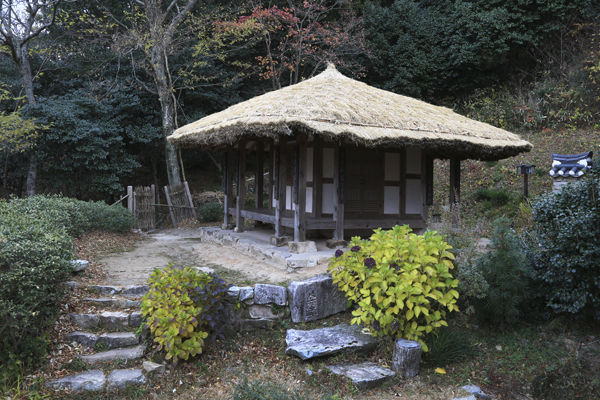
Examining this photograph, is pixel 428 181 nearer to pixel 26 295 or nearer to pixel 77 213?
pixel 26 295

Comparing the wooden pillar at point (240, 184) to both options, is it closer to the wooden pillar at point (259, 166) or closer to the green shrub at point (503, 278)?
the wooden pillar at point (259, 166)

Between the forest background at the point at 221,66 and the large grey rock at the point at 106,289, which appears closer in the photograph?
the large grey rock at the point at 106,289

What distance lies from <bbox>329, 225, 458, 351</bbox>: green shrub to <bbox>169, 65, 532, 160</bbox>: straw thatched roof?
2.46 metres

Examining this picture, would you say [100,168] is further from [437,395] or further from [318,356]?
[437,395]

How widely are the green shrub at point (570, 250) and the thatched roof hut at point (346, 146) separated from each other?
2.50m

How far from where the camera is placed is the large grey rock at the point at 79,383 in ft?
12.8

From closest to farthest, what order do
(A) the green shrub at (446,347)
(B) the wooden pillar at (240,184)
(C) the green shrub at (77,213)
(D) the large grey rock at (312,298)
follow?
(A) the green shrub at (446,347), (D) the large grey rock at (312,298), (C) the green shrub at (77,213), (B) the wooden pillar at (240,184)

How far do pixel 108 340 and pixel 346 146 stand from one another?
4887mm

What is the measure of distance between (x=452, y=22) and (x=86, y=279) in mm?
16878

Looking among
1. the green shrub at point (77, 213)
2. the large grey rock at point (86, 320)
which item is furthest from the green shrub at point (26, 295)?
the green shrub at point (77, 213)

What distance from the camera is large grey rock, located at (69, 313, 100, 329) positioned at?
483 cm

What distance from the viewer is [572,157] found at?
9.38 m

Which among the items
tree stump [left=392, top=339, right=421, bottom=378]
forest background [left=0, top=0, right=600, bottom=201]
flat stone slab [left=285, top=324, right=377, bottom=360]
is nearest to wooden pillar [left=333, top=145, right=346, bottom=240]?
flat stone slab [left=285, top=324, right=377, bottom=360]

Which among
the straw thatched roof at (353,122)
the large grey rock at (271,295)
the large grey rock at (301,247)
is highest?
the straw thatched roof at (353,122)
